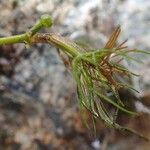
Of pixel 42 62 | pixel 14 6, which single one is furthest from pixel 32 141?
pixel 14 6

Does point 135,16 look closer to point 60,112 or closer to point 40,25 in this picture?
point 60,112

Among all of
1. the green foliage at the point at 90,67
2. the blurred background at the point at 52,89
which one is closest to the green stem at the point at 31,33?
the green foliage at the point at 90,67

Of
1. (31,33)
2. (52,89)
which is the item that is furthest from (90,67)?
(52,89)

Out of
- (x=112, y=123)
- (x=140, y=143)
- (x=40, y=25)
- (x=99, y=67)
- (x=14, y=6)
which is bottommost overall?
(x=140, y=143)

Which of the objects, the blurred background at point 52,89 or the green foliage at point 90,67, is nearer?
the green foliage at point 90,67

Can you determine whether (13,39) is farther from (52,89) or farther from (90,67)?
(52,89)

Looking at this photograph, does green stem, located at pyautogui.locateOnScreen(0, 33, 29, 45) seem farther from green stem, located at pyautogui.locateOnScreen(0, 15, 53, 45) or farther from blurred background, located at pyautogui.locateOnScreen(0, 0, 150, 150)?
blurred background, located at pyautogui.locateOnScreen(0, 0, 150, 150)

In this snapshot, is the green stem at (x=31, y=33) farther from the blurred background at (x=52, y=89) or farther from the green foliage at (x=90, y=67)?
the blurred background at (x=52, y=89)

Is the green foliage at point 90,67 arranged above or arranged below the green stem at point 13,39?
below
